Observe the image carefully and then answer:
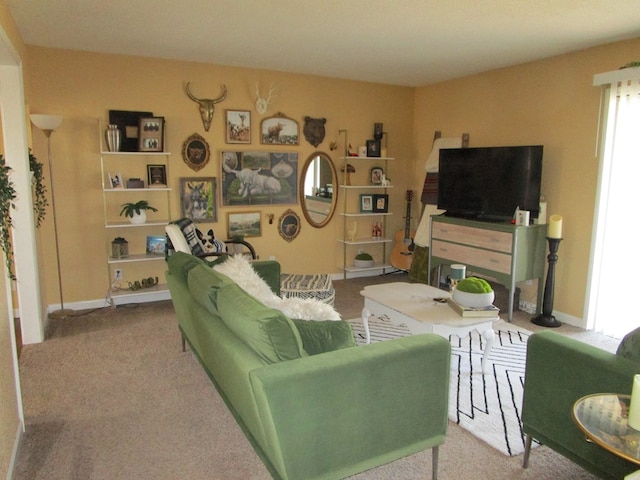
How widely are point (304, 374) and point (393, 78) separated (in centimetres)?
462

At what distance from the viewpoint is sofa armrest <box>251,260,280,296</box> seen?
3857 millimetres

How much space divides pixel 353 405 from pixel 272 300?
2.38 feet

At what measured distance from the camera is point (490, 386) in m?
3.06

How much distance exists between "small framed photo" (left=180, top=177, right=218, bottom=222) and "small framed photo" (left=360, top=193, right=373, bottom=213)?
1866 mm

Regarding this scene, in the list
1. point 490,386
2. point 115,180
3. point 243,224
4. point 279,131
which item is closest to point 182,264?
point 115,180

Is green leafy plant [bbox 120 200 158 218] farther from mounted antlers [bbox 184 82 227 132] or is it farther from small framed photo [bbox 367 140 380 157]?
small framed photo [bbox 367 140 380 157]

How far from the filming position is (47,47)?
4.25 metres

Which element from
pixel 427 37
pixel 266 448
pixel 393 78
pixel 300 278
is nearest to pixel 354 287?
pixel 300 278

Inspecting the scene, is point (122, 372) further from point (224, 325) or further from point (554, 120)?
point (554, 120)

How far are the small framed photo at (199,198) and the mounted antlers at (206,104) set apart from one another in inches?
22.3

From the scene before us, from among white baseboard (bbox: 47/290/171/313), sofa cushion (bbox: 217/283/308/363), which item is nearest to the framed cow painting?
white baseboard (bbox: 47/290/171/313)

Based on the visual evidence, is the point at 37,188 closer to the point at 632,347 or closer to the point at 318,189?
the point at 318,189

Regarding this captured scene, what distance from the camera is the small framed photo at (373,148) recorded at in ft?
19.0

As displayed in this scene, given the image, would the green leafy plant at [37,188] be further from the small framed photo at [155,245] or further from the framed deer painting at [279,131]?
the framed deer painting at [279,131]
